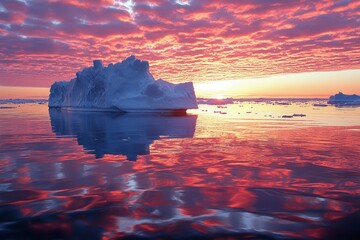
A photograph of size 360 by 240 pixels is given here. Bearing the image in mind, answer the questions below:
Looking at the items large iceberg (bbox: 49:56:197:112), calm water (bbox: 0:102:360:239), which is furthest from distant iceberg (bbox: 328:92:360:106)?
calm water (bbox: 0:102:360:239)

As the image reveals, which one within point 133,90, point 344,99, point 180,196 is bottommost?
point 180,196

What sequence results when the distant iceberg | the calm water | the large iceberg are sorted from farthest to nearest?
the distant iceberg, the large iceberg, the calm water

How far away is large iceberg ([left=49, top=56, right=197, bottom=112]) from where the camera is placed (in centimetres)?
2994

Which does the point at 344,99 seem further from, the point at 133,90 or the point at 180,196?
the point at 180,196

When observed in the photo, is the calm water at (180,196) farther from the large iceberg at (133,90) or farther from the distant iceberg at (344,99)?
the distant iceberg at (344,99)

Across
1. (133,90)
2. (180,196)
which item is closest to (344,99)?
(133,90)

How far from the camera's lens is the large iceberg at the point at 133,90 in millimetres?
29938

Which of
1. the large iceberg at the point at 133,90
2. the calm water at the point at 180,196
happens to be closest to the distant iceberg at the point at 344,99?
the large iceberg at the point at 133,90

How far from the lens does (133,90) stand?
31359 millimetres

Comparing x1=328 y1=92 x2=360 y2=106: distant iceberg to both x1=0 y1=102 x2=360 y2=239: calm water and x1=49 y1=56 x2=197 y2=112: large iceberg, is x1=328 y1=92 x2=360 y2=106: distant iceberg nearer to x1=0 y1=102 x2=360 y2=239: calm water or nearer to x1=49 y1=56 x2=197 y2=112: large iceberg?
x1=49 y1=56 x2=197 y2=112: large iceberg

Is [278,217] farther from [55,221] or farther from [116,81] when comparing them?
[116,81]

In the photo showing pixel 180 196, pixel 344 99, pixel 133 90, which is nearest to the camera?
pixel 180 196

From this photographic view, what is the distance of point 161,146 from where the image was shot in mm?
9789

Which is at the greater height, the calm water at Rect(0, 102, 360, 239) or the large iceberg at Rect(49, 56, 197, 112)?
the large iceberg at Rect(49, 56, 197, 112)
